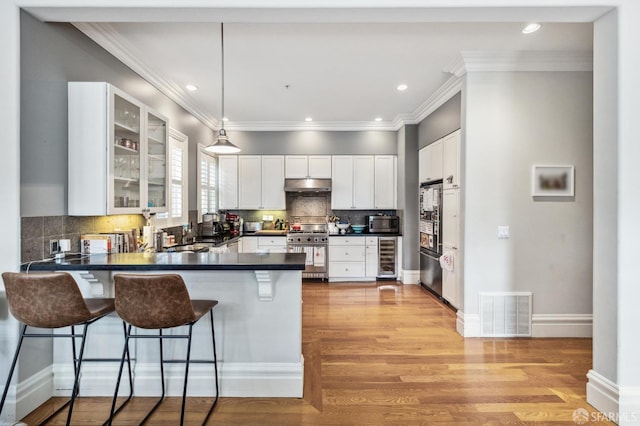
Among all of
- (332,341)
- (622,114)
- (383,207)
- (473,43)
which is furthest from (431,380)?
(383,207)

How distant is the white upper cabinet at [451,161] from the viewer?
411 centimetres

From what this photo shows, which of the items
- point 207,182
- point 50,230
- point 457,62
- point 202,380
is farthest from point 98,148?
point 457,62

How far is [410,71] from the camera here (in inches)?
154

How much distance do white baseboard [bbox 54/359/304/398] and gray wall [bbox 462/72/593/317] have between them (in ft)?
7.22

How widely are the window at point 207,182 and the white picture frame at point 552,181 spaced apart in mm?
4474

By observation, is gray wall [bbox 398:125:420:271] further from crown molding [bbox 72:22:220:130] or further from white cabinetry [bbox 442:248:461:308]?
crown molding [bbox 72:22:220:130]

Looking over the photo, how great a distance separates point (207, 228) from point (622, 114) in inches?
190

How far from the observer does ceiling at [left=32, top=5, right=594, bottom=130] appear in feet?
9.66

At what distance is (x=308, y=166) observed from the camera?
6379 mm

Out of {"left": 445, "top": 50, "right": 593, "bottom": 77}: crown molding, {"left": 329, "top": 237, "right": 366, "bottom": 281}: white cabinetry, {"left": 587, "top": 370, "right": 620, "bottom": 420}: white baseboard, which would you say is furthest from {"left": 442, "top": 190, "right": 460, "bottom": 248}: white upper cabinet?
{"left": 587, "top": 370, "right": 620, "bottom": 420}: white baseboard

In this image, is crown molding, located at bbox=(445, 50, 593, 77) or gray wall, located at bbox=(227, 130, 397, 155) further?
gray wall, located at bbox=(227, 130, 397, 155)

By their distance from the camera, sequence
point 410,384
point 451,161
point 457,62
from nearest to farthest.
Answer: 1. point 410,384
2. point 457,62
3. point 451,161

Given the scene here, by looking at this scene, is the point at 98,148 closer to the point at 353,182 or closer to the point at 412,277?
the point at 353,182

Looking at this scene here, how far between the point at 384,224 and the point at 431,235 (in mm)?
1276
